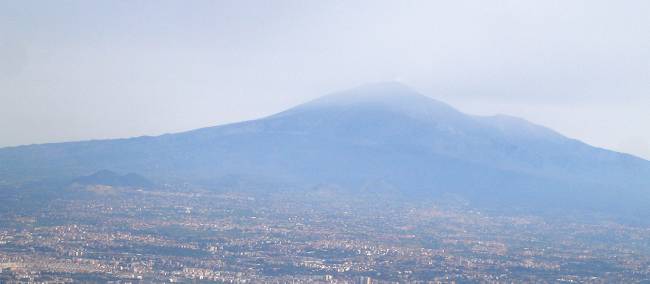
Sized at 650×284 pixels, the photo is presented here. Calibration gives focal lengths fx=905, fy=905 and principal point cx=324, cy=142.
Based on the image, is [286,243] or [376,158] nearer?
[286,243]

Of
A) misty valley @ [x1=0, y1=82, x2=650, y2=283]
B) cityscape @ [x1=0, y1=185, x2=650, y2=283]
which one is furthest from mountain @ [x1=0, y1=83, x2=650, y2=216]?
A: cityscape @ [x1=0, y1=185, x2=650, y2=283]

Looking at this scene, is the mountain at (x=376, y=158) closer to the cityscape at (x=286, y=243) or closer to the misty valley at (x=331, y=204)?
the misty valley at (x=331, y=204)

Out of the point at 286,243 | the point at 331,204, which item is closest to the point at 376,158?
the point at 331,204

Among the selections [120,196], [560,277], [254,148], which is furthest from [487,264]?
[254,148]

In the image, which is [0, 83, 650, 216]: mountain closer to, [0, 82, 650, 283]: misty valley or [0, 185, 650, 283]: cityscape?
[0, 82, 650, 283]: misty valley

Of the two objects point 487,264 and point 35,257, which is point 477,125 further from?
point 35,257

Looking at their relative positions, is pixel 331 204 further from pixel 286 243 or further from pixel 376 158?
pixel 376 158

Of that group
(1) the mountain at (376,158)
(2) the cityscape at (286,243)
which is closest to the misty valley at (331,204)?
(2) the cityscape at (286,243)

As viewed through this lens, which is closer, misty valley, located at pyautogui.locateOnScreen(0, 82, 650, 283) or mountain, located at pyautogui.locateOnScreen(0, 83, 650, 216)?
misty valley, located at pyautogui.locateOnScreen(0, 82, 650, 283)

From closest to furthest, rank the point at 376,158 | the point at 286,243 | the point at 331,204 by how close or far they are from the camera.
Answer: the point at 286,243 < the point at 331,204 < the point at 376,158
